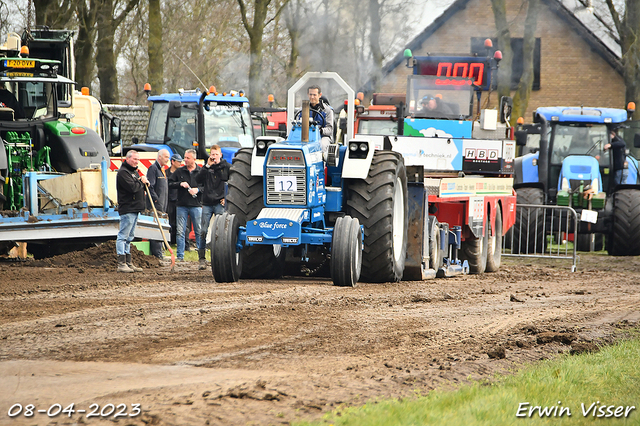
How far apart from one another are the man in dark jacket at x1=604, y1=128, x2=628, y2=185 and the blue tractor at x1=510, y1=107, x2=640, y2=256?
89mm

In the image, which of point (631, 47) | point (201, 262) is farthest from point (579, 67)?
point (201, 262)

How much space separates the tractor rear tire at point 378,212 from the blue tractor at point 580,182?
6564mm

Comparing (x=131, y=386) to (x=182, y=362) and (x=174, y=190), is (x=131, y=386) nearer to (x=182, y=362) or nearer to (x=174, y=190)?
(x=182, y=362)

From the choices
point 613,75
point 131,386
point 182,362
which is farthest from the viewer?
A: point 613,75

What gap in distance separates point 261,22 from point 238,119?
10.2 meters

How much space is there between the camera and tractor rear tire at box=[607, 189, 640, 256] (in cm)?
1681

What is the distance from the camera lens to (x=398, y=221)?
11188mm

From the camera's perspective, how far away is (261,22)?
29.1 m

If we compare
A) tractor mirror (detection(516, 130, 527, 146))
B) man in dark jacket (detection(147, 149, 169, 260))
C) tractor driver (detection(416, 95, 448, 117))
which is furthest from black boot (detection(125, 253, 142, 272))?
tractor mirror (detection(516, 130, 527, 146))

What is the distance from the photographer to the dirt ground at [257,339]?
4.68m

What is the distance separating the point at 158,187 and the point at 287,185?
4741 millimetres

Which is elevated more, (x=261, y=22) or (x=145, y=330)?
(x=261, y=22)

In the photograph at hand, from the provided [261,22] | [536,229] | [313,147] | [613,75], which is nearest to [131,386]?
[313,147]

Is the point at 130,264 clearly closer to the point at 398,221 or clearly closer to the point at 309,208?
the point at 309,208
